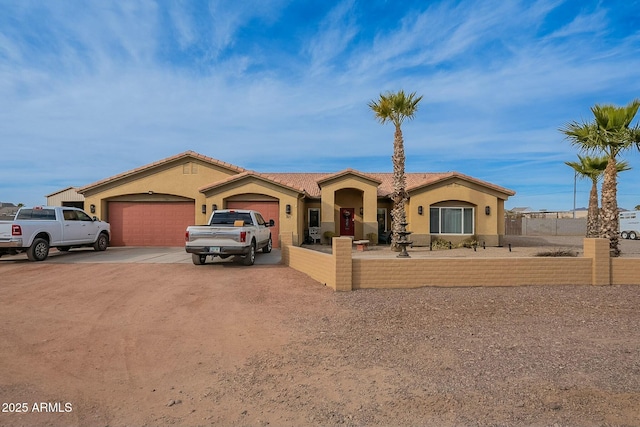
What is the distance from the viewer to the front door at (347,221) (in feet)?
74.8

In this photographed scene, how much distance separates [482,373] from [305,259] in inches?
277

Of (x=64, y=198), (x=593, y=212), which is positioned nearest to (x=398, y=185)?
(x=593, y=212)

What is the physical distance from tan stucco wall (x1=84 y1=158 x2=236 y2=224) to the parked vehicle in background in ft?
103

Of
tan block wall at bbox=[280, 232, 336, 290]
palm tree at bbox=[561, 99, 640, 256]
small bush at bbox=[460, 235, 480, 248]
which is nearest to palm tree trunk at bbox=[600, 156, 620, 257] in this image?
palm tree at bbox=[561, 99, 640, 256]

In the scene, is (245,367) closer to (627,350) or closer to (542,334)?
(542,334)

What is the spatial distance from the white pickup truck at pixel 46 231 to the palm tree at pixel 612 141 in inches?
772

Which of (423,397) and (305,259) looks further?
(305,259)

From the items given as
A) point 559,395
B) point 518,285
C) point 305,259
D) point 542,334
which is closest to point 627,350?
point 542,334

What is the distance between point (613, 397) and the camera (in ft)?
12.7

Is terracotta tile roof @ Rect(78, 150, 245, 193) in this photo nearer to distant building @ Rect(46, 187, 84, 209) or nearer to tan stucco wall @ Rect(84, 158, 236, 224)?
tan stucco wall @ Rect(84, 158, 236, 224)

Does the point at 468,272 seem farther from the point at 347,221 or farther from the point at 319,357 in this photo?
the point at 347,221

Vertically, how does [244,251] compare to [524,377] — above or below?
Result: above

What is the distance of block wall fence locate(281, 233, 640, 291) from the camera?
902 cm

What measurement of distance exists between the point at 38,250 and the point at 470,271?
13.9m
